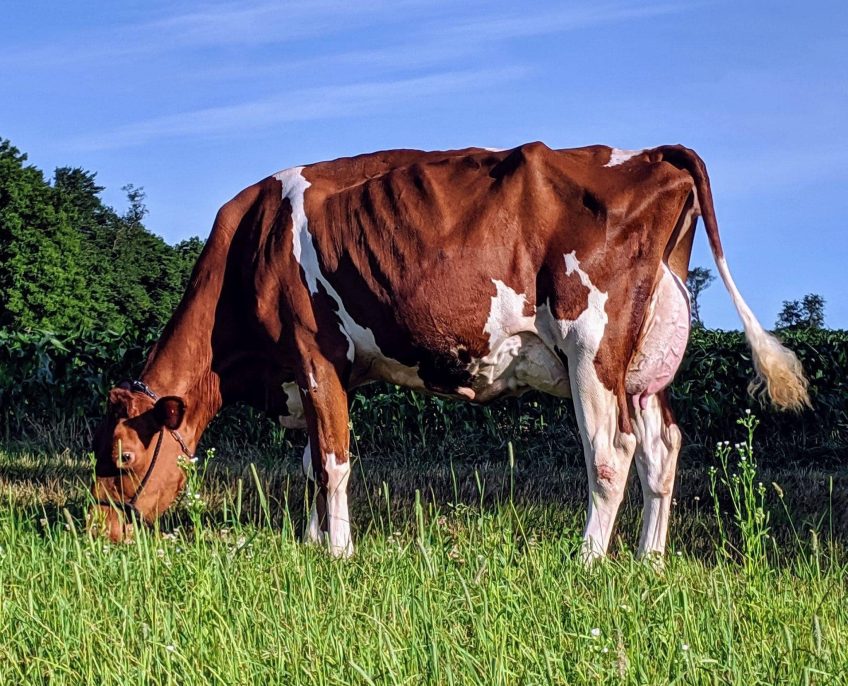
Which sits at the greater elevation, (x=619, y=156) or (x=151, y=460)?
(x=619, y=156)

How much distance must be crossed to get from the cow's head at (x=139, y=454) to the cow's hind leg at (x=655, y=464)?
2618 mm

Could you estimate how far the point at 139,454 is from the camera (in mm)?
6422

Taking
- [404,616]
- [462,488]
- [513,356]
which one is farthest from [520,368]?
[462,488]

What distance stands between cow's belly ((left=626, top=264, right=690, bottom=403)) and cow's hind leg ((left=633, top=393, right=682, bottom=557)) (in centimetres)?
20

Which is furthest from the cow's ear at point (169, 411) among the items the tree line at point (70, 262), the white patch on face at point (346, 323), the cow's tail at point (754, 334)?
the tree line at point (70, 262)

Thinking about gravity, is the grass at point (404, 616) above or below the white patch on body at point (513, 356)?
below

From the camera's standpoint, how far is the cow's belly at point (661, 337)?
617 cm

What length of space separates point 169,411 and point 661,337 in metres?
2.77

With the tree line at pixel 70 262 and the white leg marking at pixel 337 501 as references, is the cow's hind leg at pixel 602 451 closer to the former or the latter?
the white leg marking at pixel 337 501

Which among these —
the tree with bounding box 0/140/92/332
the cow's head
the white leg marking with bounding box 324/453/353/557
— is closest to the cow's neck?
the cow's head

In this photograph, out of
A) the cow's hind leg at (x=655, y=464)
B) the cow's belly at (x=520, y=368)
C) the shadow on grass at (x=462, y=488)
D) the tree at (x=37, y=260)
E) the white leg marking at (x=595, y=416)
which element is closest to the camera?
the white leg marking at (x=595, y=416)

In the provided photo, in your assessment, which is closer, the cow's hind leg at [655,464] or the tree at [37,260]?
the cow's hind leg at [655,464]

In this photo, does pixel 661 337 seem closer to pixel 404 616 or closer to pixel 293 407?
pixel 293 407

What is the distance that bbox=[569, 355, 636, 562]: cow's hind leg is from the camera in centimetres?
590
